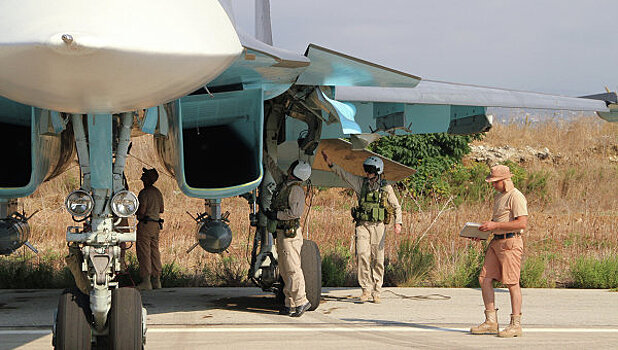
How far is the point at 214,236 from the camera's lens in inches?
351

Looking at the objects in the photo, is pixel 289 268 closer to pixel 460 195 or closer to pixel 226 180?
pixel 226 180

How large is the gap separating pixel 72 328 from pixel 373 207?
440 centimetres

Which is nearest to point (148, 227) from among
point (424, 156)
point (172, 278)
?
point (172, 278)

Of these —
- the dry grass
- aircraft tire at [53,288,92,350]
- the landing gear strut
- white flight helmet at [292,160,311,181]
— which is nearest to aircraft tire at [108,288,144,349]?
the landing gear strut

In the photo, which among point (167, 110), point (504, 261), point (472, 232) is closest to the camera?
point (167, 110)

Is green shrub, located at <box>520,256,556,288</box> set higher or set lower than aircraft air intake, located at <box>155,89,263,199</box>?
lower

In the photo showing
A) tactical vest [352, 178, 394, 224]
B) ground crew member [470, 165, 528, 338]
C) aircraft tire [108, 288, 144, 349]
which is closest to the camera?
aircraft tire [108, 288, 144, 349]

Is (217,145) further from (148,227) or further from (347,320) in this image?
(148,227)

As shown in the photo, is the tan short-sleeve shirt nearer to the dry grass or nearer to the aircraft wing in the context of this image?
the aircraft wing

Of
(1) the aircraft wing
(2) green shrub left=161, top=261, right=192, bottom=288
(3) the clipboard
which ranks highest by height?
(1) the aircraft wing

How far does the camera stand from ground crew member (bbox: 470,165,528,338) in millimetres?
6863

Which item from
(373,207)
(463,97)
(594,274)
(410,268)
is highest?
(463,97)

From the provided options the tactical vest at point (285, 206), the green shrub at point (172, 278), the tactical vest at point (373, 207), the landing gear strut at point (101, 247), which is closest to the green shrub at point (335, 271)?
the green shrub at point (172, 278)

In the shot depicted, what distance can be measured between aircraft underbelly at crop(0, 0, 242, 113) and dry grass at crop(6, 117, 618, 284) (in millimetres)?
5469
